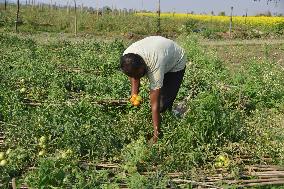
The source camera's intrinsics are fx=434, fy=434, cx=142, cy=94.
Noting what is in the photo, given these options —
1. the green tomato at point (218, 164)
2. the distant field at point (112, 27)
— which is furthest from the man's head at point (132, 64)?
the distant field at point (112, 27)

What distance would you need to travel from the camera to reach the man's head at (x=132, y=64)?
4430 millimetres

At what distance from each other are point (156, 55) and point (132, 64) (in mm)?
349

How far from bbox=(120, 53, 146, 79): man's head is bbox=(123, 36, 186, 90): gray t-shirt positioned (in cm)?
12

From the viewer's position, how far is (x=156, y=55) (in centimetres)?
463

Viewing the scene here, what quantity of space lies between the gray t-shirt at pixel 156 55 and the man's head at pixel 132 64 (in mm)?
117

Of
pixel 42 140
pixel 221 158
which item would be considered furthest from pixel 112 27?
pixel 221 158

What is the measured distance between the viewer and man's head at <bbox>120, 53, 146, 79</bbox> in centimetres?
443

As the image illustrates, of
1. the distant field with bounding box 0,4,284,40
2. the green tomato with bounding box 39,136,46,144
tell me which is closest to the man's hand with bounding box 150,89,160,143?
the green tomato with bounding box 39,136,46,144

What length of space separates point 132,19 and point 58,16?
14.1ft

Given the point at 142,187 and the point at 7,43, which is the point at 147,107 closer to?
the point at 142,187

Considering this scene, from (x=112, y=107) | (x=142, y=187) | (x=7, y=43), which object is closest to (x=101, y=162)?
(x=142, y=187)

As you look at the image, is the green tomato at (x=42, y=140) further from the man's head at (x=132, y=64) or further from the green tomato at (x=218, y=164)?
the green tomato at (x=218, y=164)

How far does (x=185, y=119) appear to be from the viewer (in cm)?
465

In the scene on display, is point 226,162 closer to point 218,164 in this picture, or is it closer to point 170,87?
point 218,164
